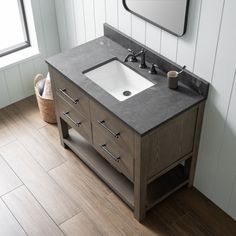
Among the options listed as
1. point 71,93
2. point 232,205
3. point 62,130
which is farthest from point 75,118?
point 232,205

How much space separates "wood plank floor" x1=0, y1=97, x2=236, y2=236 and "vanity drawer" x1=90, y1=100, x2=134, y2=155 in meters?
0.53

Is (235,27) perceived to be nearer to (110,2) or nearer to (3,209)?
(110,2)

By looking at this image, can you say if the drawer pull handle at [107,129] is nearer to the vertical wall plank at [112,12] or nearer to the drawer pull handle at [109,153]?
the drawer pull handle at [109,153]

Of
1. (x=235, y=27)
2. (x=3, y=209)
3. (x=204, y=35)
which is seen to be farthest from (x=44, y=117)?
(x=235, y=27)

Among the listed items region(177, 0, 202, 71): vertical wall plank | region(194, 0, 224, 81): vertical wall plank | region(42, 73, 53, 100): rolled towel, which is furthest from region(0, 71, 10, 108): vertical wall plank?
region(194, 0, 224, 81): vertical wall plank

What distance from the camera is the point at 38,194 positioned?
265 centimetres

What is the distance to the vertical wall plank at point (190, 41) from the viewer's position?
79.7 inches

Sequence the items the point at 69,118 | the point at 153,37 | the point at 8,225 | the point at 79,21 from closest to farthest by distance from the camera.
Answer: the point at 153,37 → the point at 8,225 → the point at 69,118 → the point at 79,21

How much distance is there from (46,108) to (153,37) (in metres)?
1.11

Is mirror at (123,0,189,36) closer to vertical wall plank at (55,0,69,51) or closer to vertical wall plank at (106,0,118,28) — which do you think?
vertical wall plank at (106,0,118,28)

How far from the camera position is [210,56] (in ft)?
6.77

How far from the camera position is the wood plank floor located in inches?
96.0

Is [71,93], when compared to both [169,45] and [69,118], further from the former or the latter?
[169,45]

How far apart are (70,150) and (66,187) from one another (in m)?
0.35
